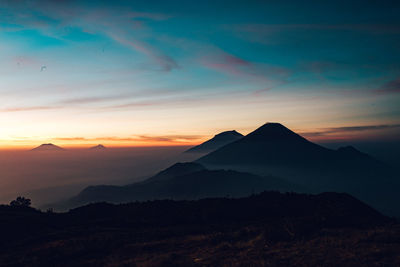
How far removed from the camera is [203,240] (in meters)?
18.4

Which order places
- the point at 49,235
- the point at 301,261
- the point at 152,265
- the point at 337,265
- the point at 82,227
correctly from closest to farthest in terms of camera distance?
the point at 337,265 < the point at 301,261 < the point at 152,265 < the point at 49,235 < the point at 82,227

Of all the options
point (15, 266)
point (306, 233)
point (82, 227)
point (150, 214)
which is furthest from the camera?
point (150, 214)

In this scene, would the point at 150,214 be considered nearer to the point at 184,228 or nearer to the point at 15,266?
the point at 184,228

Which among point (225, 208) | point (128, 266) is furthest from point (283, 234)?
point (225, 208)

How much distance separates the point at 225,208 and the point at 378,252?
756 inches

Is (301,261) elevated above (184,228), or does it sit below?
above

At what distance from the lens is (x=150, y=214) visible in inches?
1186

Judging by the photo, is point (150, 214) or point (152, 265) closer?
point (152, 265)

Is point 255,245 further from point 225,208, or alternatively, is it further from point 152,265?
point 225,208

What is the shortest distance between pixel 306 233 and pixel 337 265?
5662mm

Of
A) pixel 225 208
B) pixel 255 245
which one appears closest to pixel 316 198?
pixel 225 208

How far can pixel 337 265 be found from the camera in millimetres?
11930

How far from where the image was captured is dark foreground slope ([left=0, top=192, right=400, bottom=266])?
44.6 feet

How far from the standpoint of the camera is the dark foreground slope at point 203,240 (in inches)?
535
